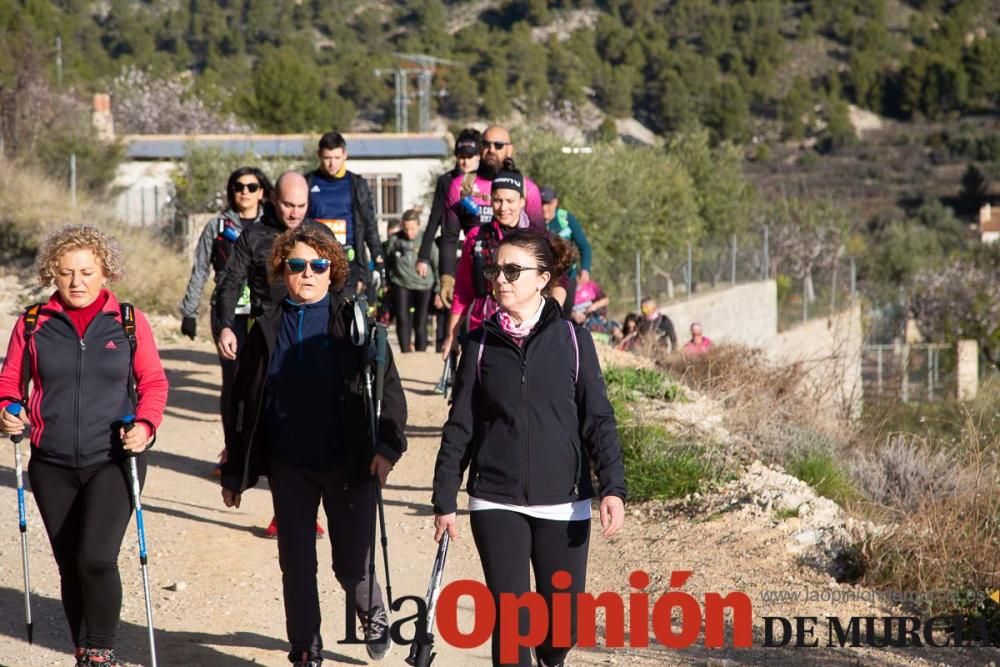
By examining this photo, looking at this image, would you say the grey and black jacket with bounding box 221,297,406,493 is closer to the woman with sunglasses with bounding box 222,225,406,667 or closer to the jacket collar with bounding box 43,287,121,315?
the woman with sunglasses with bounding box 222,225,406,667

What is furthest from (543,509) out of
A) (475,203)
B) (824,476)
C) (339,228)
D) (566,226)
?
(566,226)

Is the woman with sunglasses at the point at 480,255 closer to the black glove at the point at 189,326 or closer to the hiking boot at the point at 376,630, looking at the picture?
the black glove at the point at 189,326

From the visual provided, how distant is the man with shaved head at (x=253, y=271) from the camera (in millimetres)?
6949

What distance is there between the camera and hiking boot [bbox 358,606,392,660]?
5.31 metres

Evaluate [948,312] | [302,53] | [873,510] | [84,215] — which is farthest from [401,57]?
[873,510]

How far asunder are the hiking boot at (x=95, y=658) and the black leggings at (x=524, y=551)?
4.98ft

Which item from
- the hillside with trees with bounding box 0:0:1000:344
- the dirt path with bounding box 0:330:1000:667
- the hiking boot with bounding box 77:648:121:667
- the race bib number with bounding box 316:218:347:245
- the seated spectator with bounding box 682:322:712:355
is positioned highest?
the hillside with trees with bounding box 0:0:1000:344

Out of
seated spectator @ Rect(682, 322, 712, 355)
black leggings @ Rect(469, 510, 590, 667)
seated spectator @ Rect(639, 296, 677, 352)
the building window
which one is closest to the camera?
black leggings @ Rect(469, 510, 590, 667)

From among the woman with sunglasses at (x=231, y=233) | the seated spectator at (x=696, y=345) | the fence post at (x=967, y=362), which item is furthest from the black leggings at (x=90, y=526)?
the fence post at (x=967, y=362)

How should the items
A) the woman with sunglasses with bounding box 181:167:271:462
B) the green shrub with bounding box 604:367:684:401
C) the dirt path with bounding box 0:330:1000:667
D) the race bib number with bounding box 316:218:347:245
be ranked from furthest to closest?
the green shrub with bounding box 604:367:684:401 → the race bib number with bounding box 316:218:347:245 → the woman with sunglasses with bounding box 181:167:271:462 → the dirt path with bounding box 0:330:1000:667

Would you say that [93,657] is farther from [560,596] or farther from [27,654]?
[560,596]

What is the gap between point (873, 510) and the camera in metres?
8.64

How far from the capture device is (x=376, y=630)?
532 cm

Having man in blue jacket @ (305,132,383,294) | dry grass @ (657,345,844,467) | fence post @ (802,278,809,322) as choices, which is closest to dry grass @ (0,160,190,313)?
dry grass @ (657,345,844,467)
